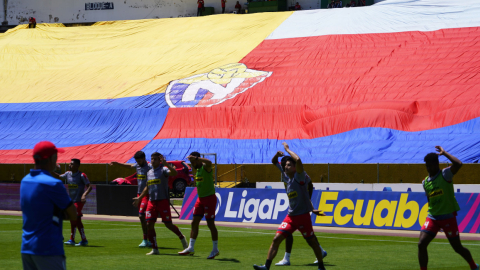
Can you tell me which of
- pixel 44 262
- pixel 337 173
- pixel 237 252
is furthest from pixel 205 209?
pixel 337 173

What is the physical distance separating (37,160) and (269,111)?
117ft

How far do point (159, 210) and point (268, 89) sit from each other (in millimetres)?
30394

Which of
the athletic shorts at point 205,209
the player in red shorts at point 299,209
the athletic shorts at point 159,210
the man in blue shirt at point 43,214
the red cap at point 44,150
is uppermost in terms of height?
the red cap at point 44,150

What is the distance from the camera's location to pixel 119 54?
5553 centimetres

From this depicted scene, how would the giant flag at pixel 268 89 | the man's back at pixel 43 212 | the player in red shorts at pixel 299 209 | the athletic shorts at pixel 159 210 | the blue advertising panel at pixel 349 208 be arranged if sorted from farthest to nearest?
the giant flag at pixel 268 89
the blue advertising panel at pixel 349 208
the athletic shorts at pixel 159 210
the player in red shorts at pixel 299 209
the man's back at pixel 43 212

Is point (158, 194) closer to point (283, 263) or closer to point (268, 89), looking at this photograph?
point (283, 263)

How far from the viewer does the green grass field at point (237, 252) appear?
1224 centimetres

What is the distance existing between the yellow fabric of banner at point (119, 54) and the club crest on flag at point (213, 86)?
1.28m

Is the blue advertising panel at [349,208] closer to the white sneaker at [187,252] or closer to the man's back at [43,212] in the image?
the white sneaker at [187,252]

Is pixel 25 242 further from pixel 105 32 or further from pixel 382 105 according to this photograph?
pixel 105 32

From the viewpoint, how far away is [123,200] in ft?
84.7

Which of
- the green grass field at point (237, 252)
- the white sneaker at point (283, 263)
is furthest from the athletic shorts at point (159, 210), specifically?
the white sneaker at point (283, 263)

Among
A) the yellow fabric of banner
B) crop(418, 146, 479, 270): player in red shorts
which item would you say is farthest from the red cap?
the yellow fabric of banner

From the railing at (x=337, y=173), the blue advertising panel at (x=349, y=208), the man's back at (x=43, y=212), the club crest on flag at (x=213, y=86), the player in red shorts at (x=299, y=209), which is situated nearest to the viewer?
the man's back at (x=43, y=212)
